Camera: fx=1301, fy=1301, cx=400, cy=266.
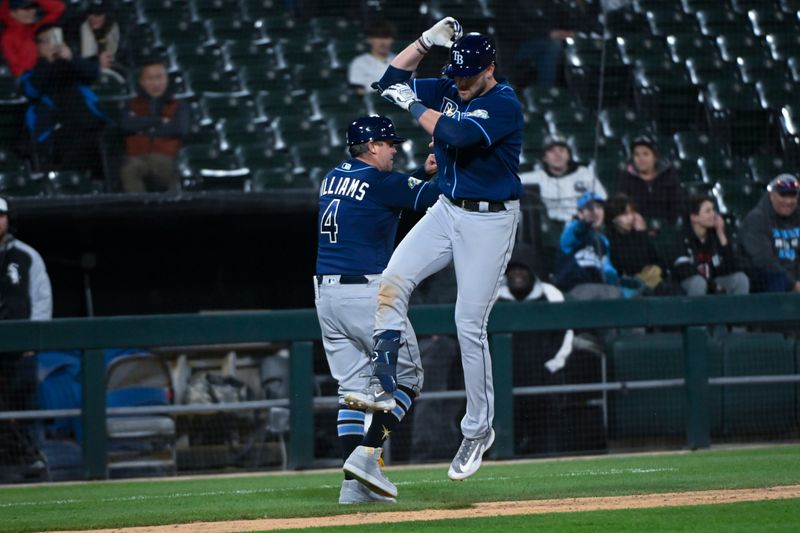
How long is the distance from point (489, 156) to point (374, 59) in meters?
5.76

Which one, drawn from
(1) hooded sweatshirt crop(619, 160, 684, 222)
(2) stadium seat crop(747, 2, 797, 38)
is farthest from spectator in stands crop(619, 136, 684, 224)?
(2) stadium seat crop(747, 2, 797, 38)

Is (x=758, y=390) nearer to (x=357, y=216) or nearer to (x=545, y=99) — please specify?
(x=545, y=99)

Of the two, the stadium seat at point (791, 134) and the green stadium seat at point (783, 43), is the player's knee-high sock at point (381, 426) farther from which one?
the green stadium seat at point (783, 43)

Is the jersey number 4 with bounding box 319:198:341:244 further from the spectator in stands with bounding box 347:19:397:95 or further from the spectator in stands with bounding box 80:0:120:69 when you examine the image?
the spectator in stands with bounding box 80:0:120:69

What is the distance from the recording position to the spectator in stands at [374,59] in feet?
35.8

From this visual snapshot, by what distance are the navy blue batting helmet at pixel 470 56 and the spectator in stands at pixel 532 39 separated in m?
5.95

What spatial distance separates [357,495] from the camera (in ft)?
18.5

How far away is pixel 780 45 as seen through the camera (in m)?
11.8

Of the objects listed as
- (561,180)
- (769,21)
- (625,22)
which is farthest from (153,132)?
(769,21)

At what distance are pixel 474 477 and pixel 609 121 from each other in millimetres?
5228

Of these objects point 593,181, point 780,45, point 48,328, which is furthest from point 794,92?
point 48,328

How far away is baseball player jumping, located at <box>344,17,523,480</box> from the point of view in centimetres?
532

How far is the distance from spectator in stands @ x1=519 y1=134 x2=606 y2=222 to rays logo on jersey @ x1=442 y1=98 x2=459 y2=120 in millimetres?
4000

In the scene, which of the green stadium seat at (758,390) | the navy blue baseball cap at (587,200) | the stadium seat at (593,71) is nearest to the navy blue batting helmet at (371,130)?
the navy blue baseball cap at (587,200)
